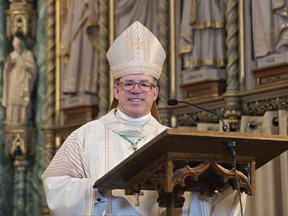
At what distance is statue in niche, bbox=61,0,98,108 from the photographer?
10609 millimetres

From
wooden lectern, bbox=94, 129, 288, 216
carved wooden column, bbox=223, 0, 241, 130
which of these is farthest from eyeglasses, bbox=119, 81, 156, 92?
carved wooden column, bbox=223, 0, 241, 130

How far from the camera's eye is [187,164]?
4.01 metres

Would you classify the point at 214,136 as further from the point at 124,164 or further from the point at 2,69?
the point at 2,69

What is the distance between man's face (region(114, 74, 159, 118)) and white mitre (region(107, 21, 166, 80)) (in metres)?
0.07

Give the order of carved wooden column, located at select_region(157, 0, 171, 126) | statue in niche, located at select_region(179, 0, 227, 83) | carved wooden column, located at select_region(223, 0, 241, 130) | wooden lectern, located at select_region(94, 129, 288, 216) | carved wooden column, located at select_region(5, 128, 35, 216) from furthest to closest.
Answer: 1. carved wooden column, located at select_region(5, 128, 35, 216)
2. carved wooden column, located at select_region(157, 0, 171, 126)
3. statue in niche, located at select_region(179, 0, 227, 83)
4. carved wooden column, located at select_region(223, 0, 241, 130)
5. wooden lectern, located at select_region(94, 129, 288, 216)

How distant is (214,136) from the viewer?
3.83m

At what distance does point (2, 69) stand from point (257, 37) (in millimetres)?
4272

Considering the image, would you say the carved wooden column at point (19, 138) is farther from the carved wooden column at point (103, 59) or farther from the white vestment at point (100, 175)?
the white vestment at point (100, 175)

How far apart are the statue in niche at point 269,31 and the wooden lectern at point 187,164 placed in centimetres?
404

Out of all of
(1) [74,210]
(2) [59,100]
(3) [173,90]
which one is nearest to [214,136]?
(1) [74,210]

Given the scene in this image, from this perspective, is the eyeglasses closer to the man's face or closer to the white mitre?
the man's face

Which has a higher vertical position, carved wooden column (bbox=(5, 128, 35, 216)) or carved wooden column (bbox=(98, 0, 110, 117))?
carved wooden column (bbox=(98, 0, 110, 117))

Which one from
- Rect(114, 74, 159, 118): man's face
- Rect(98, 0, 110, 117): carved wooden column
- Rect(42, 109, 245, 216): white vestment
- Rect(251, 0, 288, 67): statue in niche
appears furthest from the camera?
Rect(98, 0, 110, 117): carved wooden column

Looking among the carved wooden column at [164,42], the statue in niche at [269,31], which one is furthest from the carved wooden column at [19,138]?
the statue in niche at [269,31]
